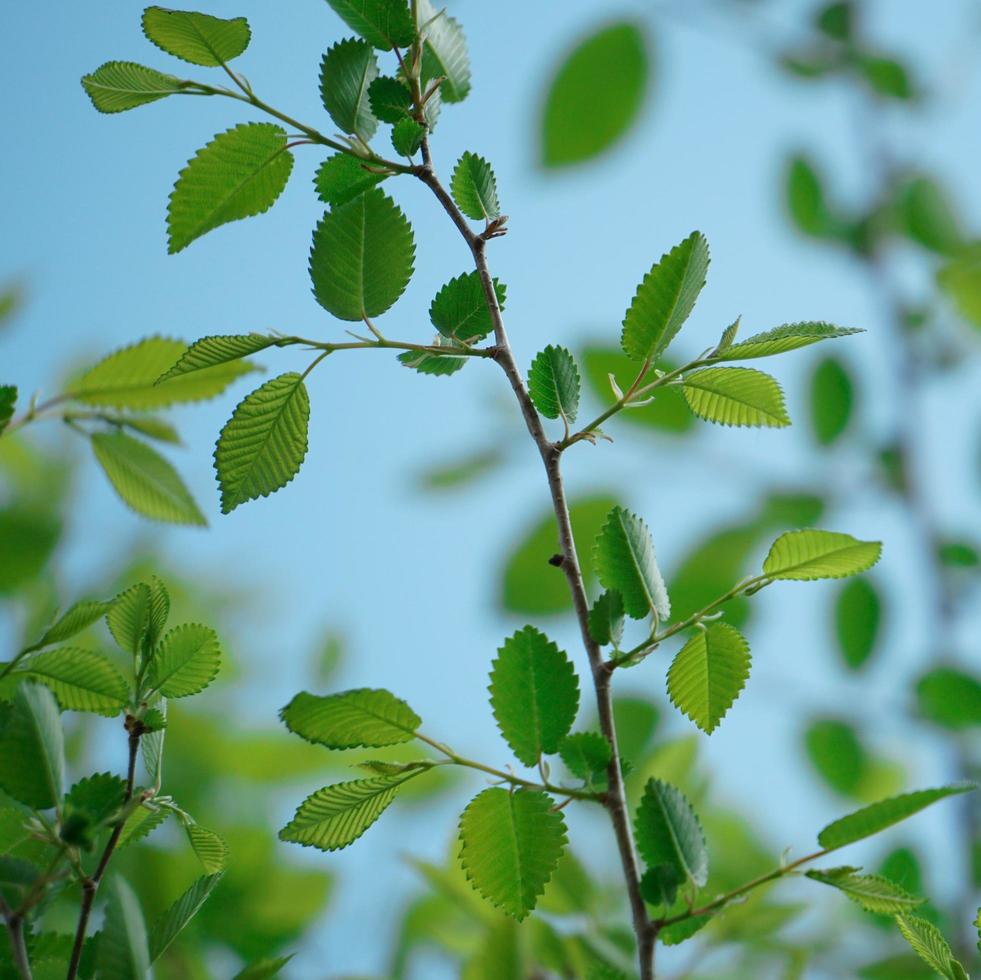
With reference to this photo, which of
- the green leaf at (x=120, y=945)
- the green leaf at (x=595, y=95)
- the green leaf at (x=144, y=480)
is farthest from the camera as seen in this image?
the green leaf at (x=595, y=95)

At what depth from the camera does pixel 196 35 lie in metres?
0.31

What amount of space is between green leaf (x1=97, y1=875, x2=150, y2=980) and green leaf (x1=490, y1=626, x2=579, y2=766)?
10 centimetres

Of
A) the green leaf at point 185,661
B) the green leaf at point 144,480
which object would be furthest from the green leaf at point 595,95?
the green leaf at point 185,661

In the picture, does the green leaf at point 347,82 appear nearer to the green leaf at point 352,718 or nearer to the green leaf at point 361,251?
the green leaf at point 361,251

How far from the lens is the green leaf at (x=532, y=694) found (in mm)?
283

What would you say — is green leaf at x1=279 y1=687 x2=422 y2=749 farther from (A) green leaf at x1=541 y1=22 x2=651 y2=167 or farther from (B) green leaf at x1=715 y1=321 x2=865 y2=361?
(A) green leaf at x1=541 y1=22 x2=651 y2=167

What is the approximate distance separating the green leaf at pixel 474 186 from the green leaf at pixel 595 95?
41 centimetres

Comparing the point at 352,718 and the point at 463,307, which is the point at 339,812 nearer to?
the point at 352,718

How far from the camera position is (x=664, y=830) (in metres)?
0.29

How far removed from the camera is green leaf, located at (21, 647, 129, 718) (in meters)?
0.28

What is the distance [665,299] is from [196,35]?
0.49 feet

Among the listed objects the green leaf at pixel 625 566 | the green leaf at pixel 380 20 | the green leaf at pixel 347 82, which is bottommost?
the green leaf at pixel 625 566

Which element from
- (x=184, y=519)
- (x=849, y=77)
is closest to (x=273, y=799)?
(x=184, y=519)

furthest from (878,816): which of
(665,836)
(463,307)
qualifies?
(463,307)
